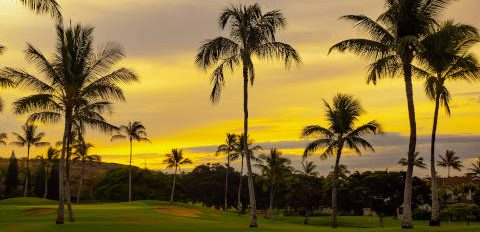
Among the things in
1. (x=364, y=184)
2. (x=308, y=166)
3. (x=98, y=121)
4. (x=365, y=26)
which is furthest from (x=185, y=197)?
(x=365, y=26)

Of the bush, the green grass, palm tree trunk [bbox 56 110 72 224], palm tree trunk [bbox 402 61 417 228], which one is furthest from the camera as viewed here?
the bush

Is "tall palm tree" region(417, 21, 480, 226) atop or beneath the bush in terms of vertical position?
atop

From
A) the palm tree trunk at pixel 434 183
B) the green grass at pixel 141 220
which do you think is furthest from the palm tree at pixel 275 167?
the palm tree trunk at pixel 434 183

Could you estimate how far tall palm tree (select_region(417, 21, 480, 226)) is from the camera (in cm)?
3161

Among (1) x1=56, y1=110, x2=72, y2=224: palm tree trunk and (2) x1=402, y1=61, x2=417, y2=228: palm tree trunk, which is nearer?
(2) x1=402, y1=61, x2=417, y2=228: palm tree trunk

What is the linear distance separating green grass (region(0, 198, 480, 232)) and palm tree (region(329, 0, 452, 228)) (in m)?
6.38

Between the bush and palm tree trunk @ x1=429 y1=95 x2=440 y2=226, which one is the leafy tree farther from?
palm tree trunk @ x1=429 y1=95 x2=440 y2=226

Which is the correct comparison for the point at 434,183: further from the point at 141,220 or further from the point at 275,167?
the point at 275,167

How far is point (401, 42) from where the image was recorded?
29.2m

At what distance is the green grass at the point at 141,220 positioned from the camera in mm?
31281

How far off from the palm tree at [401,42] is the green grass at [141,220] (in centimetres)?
638

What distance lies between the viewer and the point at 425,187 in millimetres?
85938

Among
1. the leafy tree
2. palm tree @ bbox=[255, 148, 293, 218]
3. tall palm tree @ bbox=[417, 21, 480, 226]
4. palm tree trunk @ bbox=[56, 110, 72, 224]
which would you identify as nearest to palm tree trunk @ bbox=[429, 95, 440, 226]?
tall palm tree @ bbox=[417, 21, 480, 226]

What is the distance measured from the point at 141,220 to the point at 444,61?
23845 millimetres
